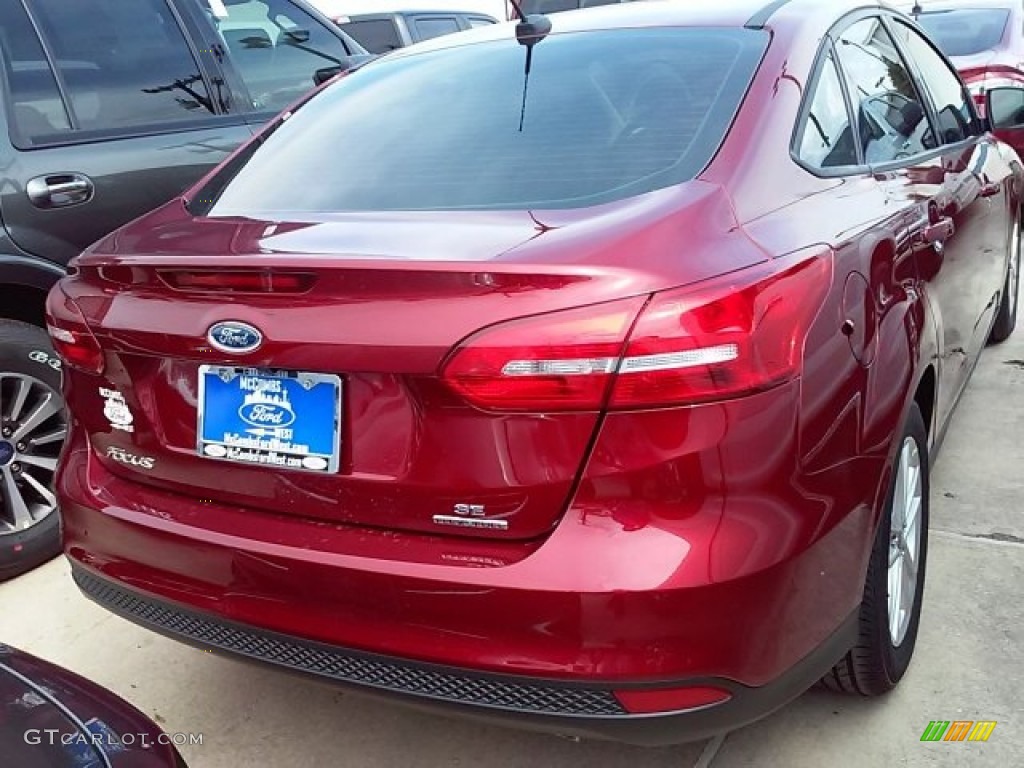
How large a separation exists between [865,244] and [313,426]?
1.14m

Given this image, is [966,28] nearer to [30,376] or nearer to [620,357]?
[30,376]

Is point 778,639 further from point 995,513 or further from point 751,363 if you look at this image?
point 995,513

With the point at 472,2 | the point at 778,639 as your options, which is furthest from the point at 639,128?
the point at 472,2

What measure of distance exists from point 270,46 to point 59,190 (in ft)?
4.45

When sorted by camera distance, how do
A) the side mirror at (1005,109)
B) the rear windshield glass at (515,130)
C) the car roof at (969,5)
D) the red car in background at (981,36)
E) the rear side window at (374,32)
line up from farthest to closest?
the rear side window at (374,32), the car roof at (969,5), the red car in background at (981,36), the side mirror at (1005,109), the rear windshield glass at (515,130)

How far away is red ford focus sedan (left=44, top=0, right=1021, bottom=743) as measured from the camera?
5.39ft

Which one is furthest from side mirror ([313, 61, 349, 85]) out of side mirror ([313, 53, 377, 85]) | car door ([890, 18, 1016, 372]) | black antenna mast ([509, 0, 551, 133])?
car door ([890, 18, 1016, 372])

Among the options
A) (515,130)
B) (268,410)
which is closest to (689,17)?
(515,130)

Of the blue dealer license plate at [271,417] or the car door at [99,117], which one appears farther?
the car door at [99,117]

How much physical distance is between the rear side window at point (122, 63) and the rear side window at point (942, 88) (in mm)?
2451

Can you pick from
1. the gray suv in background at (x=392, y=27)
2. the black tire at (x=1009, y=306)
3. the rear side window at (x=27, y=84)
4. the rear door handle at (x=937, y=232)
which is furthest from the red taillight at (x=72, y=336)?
the gray suv in background at (x=392, y=27)

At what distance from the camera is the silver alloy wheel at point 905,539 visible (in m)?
2.32

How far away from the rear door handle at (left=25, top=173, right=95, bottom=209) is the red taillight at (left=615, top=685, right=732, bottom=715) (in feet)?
8.03

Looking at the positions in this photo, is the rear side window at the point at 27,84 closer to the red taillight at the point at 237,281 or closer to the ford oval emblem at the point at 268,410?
the red taillight at the point at 237,281
